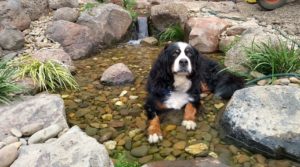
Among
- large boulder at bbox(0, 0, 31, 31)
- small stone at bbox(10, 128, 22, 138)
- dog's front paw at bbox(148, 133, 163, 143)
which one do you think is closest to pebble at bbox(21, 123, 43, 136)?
small stone at bbox(10, 128, 22, 138)

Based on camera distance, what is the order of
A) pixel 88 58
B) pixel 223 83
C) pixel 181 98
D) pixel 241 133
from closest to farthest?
1. pixel 241 133
2. pixel 181 98
3. pixel 223 83
4. pixel 88 58

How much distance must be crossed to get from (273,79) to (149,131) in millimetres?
1767

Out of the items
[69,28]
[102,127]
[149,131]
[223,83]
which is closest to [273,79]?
[223,83]

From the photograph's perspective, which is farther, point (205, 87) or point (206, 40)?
point (206, 40)

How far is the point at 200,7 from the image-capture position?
804 cm

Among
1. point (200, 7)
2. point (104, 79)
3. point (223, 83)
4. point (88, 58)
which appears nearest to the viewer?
point (223, 83)

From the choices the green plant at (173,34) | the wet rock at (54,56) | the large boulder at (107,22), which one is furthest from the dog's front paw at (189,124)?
the green plant at (173,34)

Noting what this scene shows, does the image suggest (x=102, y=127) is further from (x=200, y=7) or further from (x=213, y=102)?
(x=200, y=7)

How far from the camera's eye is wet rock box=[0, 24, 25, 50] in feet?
20.0

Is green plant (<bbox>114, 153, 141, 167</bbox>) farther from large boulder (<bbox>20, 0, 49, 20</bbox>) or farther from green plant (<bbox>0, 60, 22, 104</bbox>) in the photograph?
large boulder (<bbox>20, 0, 49, 20</bbox>)

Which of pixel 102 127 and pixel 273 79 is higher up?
pixel 273 79

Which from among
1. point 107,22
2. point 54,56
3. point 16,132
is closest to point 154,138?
point 16,132

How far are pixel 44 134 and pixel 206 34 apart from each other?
377cm

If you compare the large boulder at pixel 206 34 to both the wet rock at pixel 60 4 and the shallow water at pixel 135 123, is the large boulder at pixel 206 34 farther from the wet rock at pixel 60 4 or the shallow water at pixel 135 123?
the wet rock at pixel 60 4
